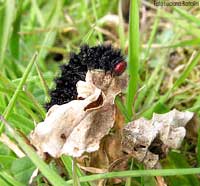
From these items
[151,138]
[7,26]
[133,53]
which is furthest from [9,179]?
[7,26]

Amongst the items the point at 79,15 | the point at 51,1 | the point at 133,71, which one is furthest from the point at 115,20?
the point at 133,71

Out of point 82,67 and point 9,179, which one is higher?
point 82,67

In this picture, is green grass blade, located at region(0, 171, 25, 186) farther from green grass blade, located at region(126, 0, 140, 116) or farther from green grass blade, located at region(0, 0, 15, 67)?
green grass blade, located at region(0, 0, 15, 67)

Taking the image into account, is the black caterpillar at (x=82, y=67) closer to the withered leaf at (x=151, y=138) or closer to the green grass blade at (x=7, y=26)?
the withered leaf at (x=151, y=138)

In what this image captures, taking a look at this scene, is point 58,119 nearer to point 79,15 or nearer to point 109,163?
point 109,163

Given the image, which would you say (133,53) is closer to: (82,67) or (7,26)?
(82,67)

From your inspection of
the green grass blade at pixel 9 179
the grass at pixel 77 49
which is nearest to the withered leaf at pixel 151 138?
the grass at pixel 77 49
